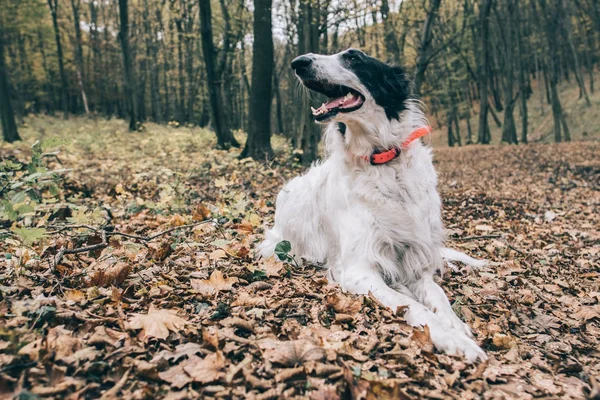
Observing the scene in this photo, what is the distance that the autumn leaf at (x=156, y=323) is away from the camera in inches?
85.8

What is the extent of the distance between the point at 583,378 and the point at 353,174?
6.68 ft

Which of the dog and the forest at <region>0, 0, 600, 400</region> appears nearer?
the forest at <region>0, 0, 600, 400</region>

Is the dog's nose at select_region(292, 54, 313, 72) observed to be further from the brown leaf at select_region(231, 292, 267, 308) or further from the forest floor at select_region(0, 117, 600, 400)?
the brown leaf at select_region(231, 292, 267, 308)

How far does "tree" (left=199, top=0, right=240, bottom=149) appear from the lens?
1310cm

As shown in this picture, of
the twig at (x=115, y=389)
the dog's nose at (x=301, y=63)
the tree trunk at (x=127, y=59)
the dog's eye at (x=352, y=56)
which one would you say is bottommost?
the twig at (x=115, y=389)

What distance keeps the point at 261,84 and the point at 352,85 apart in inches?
270

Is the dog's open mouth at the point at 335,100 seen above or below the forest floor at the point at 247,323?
above

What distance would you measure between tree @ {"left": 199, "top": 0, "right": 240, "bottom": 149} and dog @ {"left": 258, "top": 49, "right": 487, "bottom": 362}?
1040 cm

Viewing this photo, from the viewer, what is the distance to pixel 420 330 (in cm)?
254

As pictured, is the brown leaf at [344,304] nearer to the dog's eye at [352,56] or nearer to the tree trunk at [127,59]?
the dog's eye at [352,56]

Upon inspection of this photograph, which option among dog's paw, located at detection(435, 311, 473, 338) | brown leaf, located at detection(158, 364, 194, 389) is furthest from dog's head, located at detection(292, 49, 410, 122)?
brown leaf, located at detection(158, 364, 194, 389)

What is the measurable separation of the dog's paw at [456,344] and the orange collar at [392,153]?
1443 mm

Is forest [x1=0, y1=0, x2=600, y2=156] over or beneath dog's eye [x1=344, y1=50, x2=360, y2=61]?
over

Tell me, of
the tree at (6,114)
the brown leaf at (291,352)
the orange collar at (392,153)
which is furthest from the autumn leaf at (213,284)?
the tree at (6,114)
